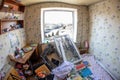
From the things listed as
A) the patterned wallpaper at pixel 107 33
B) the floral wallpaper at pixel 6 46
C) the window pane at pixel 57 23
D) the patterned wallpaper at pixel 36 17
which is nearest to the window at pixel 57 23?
the window pane at pixel 57 23

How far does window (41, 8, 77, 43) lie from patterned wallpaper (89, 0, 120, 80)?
719 millimetres

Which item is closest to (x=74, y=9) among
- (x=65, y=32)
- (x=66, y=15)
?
(x=66, y=15)

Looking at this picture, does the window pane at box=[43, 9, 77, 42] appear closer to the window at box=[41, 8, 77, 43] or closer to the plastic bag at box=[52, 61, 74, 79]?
the window at box=[41, 8, 77, 43]

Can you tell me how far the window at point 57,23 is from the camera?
5.48 metres

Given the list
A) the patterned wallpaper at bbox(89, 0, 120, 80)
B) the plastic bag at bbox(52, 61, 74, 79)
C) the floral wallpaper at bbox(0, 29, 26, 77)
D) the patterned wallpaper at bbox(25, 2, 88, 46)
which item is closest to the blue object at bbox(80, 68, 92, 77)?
the plastic bag at bbox(52, 61, 74, 79)

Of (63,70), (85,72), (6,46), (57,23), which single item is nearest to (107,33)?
(85,72)

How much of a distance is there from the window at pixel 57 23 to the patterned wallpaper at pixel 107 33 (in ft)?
2.36

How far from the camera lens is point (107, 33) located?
4.38m

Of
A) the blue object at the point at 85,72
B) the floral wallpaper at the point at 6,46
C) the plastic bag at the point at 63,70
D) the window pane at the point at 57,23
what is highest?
the window pane at the point at 57,23

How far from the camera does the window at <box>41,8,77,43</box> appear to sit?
5484 mm

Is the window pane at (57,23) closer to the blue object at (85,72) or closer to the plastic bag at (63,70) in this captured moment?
the plastic bag at (63,70)

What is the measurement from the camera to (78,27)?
5.59m

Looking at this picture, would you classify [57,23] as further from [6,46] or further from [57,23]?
[6,46]

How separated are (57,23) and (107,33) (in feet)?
6.20
